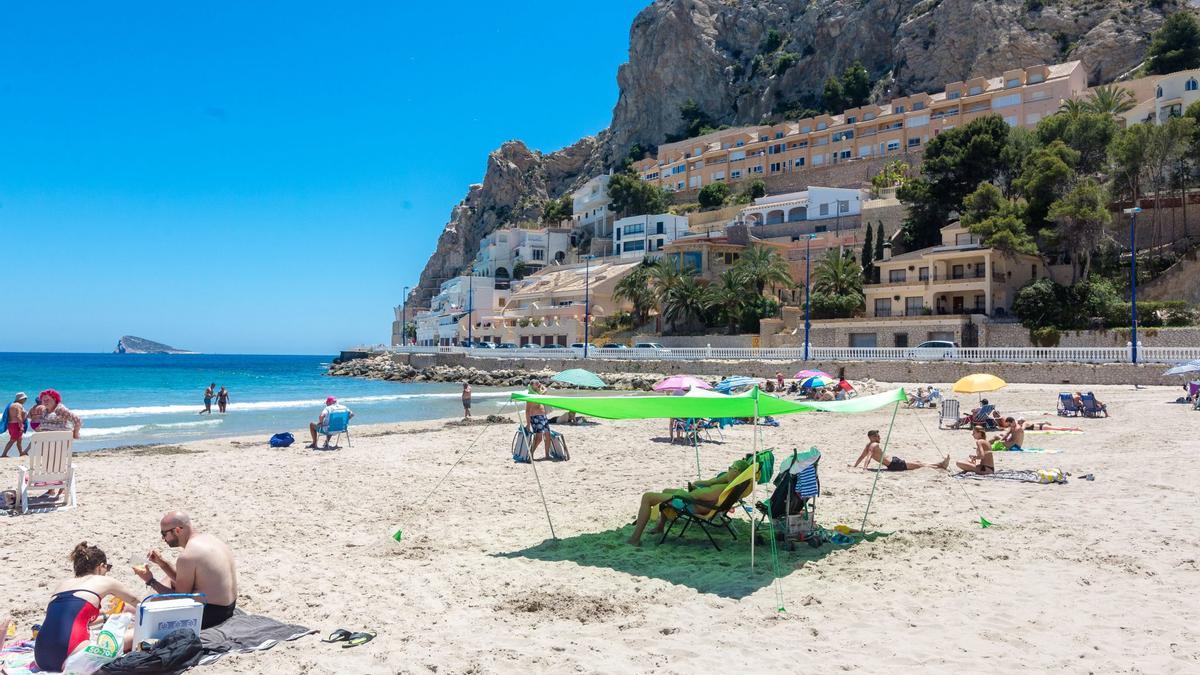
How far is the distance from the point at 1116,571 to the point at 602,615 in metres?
4.44

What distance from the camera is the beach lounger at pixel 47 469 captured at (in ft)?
32.0

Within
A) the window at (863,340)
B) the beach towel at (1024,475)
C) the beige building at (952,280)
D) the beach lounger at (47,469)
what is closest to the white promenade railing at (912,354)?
the window at (863,340)

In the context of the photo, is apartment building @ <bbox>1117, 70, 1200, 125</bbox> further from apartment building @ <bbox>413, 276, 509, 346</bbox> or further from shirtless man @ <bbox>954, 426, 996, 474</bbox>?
apartment building @ <bbox>413, 276, 509, 346</bbox>

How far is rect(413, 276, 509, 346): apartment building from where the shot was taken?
7675 centimetres

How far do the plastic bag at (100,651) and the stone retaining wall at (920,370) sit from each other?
97.0 ft

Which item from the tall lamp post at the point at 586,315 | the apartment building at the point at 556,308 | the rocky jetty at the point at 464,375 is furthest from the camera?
the apartment building at the point at 556,308

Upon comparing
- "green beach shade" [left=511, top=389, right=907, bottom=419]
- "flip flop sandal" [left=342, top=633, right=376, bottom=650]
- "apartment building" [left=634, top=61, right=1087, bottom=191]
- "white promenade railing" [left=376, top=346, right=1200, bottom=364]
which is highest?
"apartment building" [left=634, top=61, right=1087, bottom=191]

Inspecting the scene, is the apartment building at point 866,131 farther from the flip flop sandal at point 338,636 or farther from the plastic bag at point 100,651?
the plastic bag at point 100,651

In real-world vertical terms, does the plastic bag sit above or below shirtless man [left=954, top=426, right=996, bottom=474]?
below

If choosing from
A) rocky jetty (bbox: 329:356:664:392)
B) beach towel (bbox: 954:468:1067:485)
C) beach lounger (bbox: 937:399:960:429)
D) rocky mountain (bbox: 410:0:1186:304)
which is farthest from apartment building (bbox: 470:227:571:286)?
beach towel (bbox: 954:468:1067:485)

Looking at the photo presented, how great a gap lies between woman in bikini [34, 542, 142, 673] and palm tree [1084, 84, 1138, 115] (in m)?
60.1

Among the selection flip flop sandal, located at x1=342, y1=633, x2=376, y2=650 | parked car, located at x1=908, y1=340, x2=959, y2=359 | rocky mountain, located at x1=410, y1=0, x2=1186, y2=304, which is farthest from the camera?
rocky mountain, located at x1=410, y1=0, x2=1186, y2=304

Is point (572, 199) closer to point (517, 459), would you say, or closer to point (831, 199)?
point (831, 199)

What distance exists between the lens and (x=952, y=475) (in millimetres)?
11719
